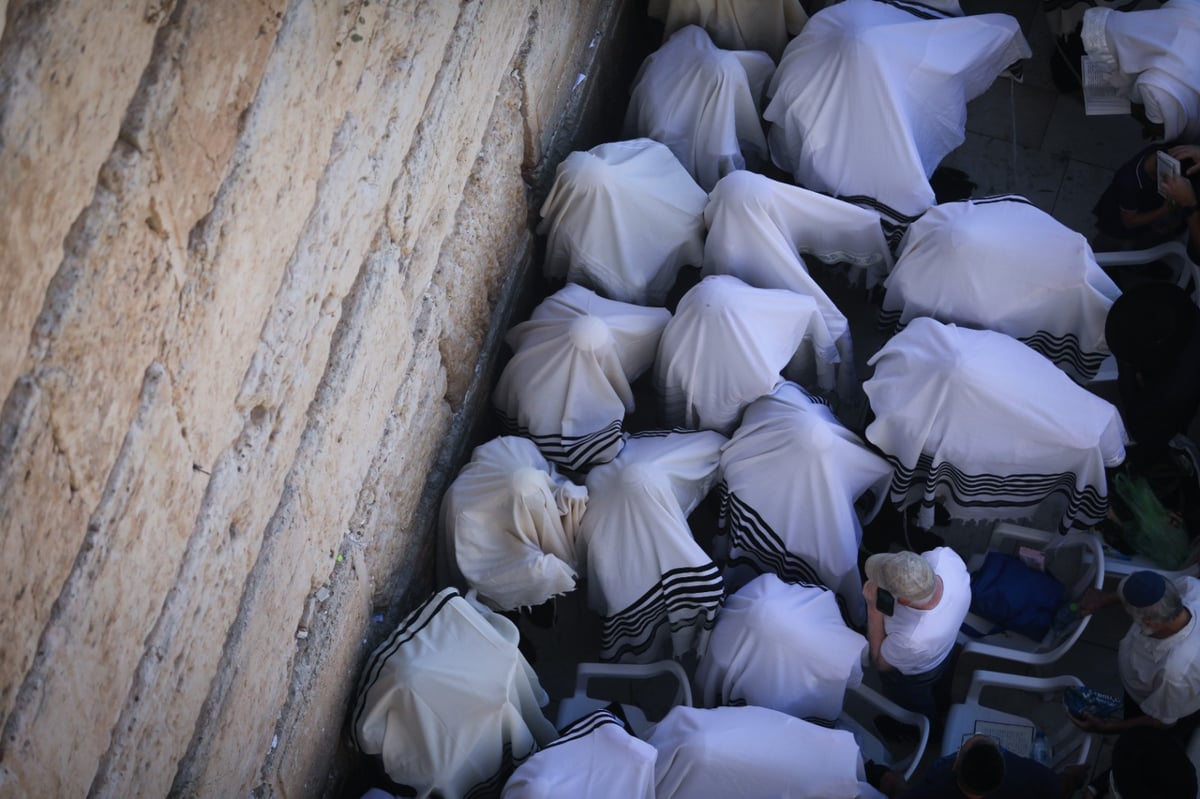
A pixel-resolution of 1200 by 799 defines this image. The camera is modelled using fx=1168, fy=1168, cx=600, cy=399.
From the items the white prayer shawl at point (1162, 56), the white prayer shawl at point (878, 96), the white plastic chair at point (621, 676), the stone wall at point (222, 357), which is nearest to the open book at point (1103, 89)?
the white prayer shawl at point (1162, 56)

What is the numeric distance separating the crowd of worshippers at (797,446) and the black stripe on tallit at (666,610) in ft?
0.05

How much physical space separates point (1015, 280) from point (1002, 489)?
0.84 meters

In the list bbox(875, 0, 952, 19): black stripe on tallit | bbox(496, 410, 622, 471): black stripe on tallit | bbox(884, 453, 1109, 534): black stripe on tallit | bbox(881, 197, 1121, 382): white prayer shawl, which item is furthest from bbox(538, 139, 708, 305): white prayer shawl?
bbox(875, 0, 952, 19): black stripe on tallit

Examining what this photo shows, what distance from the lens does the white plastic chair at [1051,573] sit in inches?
165

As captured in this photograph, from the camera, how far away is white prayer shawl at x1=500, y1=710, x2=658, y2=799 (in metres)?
3.57

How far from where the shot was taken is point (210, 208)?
244 centimetres

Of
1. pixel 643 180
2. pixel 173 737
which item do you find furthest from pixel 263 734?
pixel 643 180

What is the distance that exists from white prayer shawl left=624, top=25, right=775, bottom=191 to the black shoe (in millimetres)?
2463

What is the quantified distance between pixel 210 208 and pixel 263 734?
5.48ft

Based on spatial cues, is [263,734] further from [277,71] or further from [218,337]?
[277,71]

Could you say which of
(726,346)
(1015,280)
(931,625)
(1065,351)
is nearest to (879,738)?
(931,625)

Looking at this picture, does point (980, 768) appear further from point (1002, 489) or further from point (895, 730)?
point (1002, 489)

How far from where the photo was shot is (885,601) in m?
3.99

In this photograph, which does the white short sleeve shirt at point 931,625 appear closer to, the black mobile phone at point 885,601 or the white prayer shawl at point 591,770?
the black mobile phone at point 885,601
